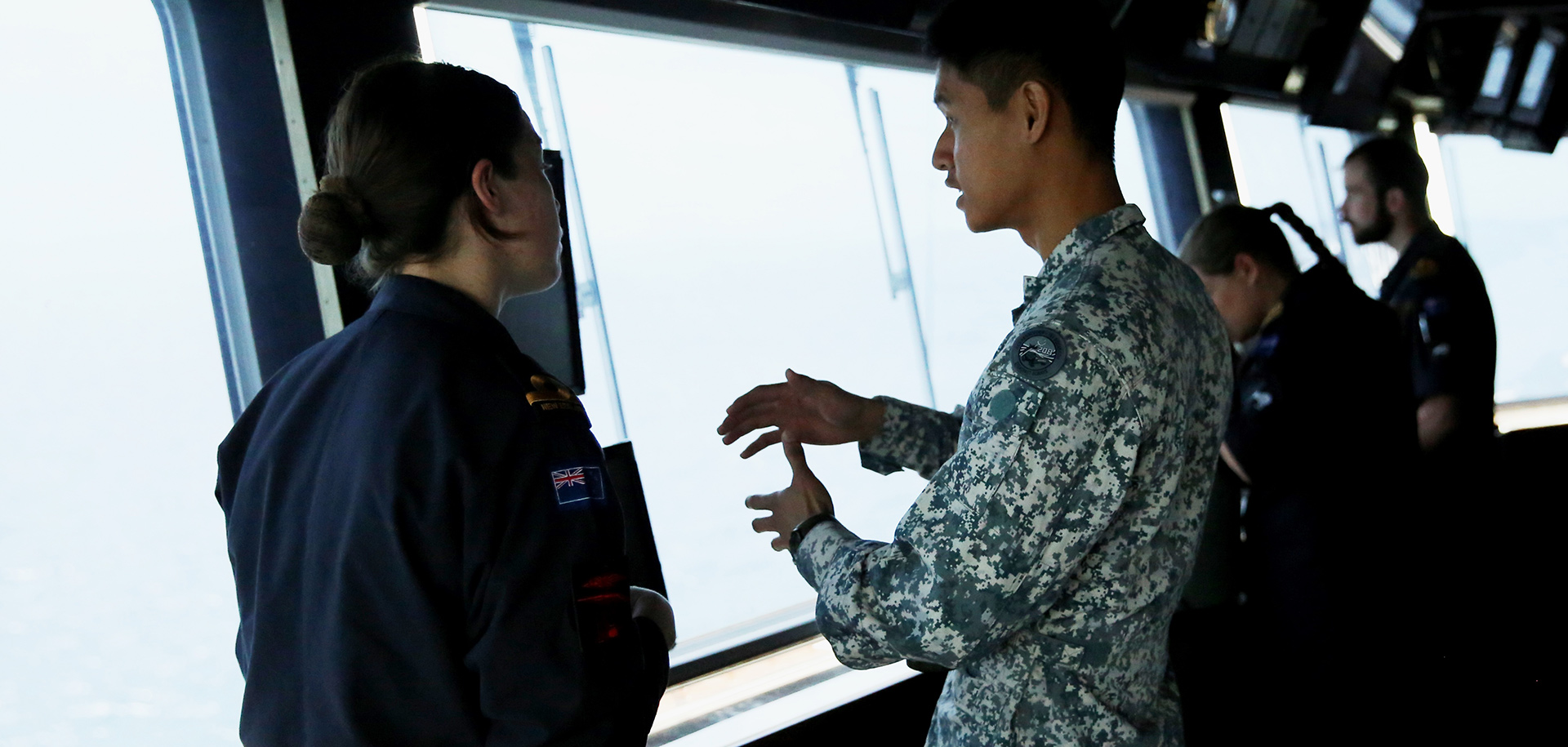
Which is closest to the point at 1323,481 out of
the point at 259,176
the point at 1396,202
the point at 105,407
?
the point at 1396,202

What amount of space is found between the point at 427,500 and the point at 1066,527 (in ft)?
1.96

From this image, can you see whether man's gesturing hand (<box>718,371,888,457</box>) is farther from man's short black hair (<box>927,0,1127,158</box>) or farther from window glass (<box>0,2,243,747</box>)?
window glass (<box>0,2,243,747</box>)

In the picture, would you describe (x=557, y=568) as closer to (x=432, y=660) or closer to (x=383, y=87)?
(x=432, y=660)

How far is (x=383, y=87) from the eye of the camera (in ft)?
3.42

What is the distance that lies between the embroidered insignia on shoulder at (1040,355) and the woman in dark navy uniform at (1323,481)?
1.35 m

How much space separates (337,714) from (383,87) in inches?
Answer: 22.2

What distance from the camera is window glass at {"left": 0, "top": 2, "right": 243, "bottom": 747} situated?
4.71 feet

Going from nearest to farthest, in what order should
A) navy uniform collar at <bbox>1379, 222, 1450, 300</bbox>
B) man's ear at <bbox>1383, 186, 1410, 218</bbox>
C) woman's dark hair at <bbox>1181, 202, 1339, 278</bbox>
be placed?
woman's dark hair at <bbox>1181, 202, 1339, 278</bbox> → navy uniform collar at <bbox>1379, 222, 1450, 300</bbox> → man's ear at <bbox>1383, 186, 1410, 218</bbox>

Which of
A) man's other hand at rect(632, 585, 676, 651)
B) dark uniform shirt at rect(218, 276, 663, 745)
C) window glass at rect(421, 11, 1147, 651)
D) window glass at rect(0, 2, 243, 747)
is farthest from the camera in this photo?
window glass at rect(421, 11, 1147, 651)

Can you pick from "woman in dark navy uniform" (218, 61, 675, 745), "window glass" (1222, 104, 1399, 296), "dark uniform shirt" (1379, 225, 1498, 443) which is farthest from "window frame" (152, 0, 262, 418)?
"window glass" (1222, 104, 1399, 296)

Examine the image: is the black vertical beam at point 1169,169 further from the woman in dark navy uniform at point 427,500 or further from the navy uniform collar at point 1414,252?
the woman in dark navy uniform at point 427,500

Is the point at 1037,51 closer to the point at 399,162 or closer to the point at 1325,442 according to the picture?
the point at 399,162

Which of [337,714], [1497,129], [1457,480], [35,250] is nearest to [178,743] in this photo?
[35,250]

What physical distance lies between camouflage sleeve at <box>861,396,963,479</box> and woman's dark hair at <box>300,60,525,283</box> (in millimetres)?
722
